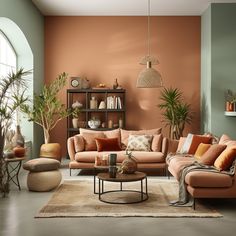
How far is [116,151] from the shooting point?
23.6 ft

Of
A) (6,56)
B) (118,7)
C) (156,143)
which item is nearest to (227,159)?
(156,143)

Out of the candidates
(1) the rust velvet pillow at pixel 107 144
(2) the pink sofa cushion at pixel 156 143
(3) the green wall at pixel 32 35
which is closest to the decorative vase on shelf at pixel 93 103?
(3) the green wall at pixel 32 35

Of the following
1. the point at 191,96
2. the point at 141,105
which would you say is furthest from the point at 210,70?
the point at 141,105

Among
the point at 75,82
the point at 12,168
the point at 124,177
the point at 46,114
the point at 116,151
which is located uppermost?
the point at 75,82

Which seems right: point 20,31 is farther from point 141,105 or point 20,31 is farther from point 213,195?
point 213,195

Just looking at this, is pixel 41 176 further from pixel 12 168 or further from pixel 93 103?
pixel 93 103

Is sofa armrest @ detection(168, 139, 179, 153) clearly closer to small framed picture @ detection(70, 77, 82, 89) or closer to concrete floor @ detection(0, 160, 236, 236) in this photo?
small framed picture @ detection(70, 77, 82, 89)

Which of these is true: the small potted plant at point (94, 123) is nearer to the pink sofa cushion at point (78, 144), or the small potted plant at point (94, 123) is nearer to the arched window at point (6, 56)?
the pink sofa cushion at point (78, 144)

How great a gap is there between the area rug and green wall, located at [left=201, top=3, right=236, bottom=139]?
2748mm

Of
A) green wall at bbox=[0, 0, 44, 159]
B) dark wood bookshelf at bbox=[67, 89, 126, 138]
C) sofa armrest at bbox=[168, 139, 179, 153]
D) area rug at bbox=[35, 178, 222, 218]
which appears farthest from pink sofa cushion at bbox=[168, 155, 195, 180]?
green wall at bbox=[0, 0, 44, 159]

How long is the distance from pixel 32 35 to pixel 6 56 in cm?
77

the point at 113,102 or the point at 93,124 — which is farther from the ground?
the point at 113,102

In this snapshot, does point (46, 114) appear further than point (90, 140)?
Yes

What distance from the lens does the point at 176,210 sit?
15.2ft
